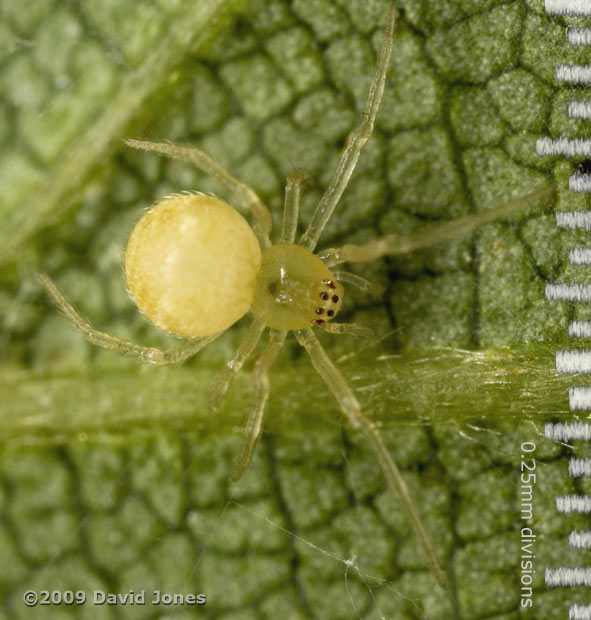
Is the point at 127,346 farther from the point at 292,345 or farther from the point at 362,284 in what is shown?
the point at 362,284

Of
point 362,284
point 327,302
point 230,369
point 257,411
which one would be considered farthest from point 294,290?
point 257,411

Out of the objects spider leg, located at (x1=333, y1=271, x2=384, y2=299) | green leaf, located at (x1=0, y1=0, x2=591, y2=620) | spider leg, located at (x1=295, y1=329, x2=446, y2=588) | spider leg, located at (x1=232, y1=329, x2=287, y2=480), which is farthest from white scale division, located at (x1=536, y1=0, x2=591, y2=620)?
spider leg, located at (x1=232, y1=329, x2=287, y2=480)

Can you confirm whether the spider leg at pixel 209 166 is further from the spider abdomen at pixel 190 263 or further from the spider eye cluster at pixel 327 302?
the spider eye cluster at pixel 327 302

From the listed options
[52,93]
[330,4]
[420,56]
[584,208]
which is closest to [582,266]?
[584,208]

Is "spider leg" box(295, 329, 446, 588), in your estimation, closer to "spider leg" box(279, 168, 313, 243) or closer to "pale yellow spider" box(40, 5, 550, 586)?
"pale yellow spider" box(40, 5, 550, 586)

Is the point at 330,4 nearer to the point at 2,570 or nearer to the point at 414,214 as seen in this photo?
the point at 414,214

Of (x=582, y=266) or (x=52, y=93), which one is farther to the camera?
(x=52, y=93)
